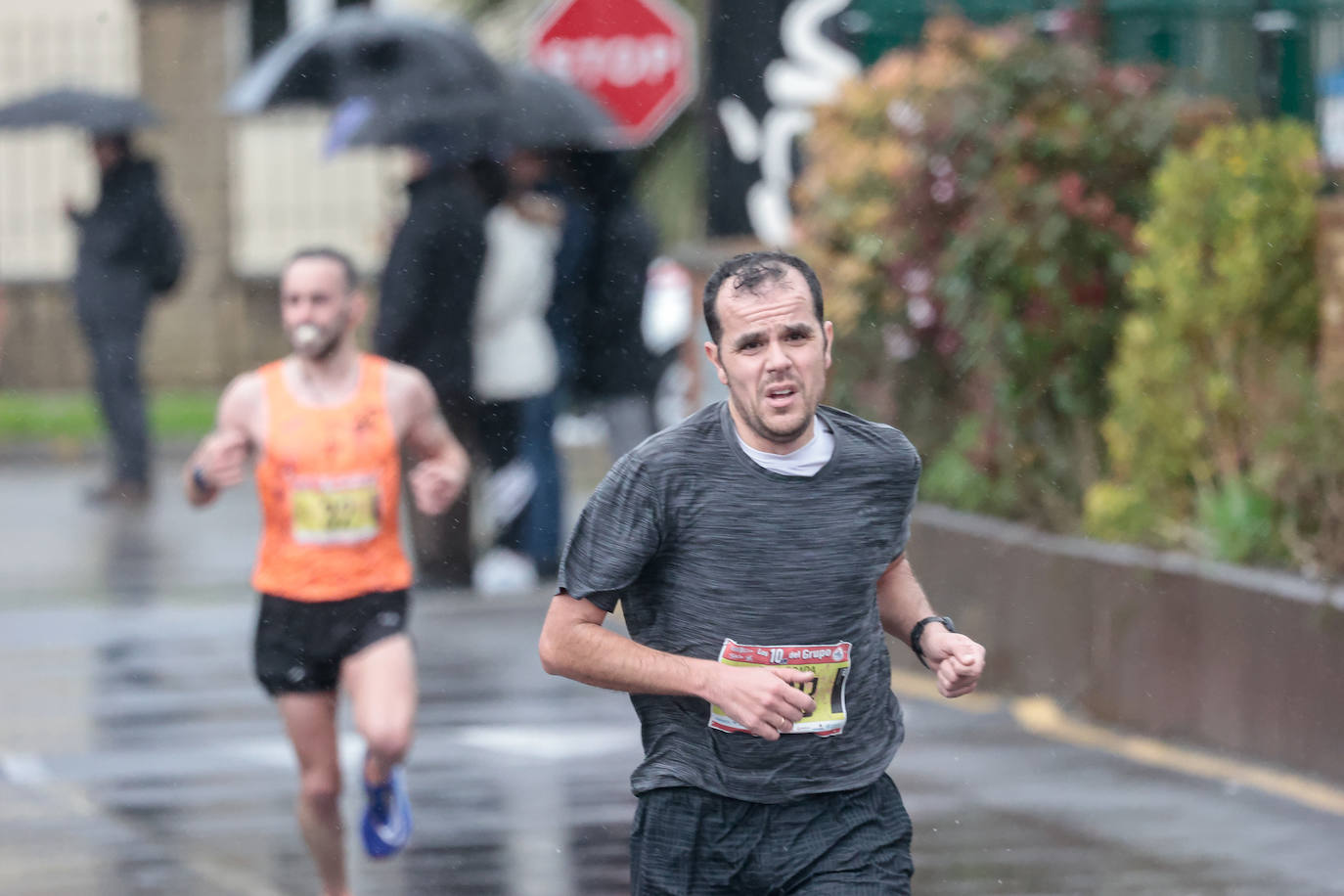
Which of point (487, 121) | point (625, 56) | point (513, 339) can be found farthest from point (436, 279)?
point (625, 56)

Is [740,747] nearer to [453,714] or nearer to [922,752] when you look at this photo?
[922,752]

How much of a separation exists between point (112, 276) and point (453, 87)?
511 cm

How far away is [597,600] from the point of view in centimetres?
452

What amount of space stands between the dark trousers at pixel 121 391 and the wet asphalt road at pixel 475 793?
17.1ft

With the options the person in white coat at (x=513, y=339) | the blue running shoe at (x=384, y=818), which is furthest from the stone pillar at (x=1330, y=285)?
the person in white coat at (x=513, y=339)

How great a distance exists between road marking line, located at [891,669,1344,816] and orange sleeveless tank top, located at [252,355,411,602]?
231cm

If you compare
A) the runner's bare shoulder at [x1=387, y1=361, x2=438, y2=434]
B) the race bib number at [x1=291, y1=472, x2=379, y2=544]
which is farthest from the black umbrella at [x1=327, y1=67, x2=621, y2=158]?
the race bib number at [x1=291, y1=472, x2=379, y2=544]

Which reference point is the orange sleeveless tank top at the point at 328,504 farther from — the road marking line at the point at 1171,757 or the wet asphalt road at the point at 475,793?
the road marking line at the point at 1171,757

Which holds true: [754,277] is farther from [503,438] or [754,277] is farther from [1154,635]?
[503,438]

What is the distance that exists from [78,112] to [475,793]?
1259 centimetres

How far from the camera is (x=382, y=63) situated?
554 inches

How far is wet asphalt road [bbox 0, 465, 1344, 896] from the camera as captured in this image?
287 inches

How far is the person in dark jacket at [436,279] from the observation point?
496 inches

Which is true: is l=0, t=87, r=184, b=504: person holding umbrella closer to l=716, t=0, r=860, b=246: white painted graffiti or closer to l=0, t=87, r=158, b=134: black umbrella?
l=0, t=87, r=158, b=134: black umbrella
